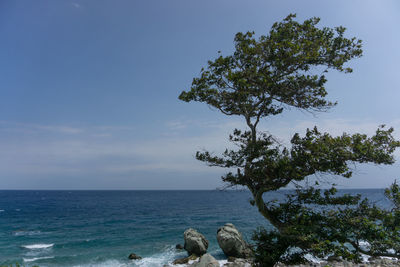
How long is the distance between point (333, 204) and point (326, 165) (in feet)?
6.62

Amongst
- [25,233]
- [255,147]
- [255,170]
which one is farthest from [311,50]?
[25,233]

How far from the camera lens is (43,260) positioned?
20.6m

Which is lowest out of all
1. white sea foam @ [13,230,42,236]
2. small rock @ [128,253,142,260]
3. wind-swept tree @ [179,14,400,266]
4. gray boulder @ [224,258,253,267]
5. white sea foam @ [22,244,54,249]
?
white sea foam @ [13,230,42,236]

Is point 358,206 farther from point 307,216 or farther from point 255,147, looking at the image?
point 255,147

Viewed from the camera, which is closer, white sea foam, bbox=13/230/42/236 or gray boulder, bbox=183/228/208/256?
gray boulder, bbox=183/228/208/256

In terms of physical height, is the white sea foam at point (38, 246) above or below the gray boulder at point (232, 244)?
below

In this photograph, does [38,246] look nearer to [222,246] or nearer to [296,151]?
[222,246]

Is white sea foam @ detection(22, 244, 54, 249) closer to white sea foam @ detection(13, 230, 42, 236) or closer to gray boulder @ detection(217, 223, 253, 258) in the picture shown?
white sea foam @ detection(13, 230, 42, 236)

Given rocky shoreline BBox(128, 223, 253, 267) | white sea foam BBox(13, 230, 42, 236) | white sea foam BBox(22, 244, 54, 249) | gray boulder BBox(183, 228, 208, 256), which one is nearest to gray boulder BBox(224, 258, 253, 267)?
rocky shoreline BBox(128, 223, 253, 267)

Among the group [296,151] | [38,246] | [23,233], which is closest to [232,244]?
[296,151]

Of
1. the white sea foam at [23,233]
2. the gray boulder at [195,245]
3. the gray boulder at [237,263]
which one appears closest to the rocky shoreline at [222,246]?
the gray boulder at [195,245]

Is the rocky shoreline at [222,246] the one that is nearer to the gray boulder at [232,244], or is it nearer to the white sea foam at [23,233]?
the gray boulder at [232,244]

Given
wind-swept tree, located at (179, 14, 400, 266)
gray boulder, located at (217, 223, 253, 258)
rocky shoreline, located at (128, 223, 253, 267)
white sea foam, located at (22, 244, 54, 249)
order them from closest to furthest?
wind-swept tree, located at (179, 14, 400, 266), rocky shoreline, located at (128, 223, 253, 267), gray boulder, located at (217, 223, 253, 258), white sea foam, located at (22, 244, 54, 249)

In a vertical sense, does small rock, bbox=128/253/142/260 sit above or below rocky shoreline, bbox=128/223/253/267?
below
